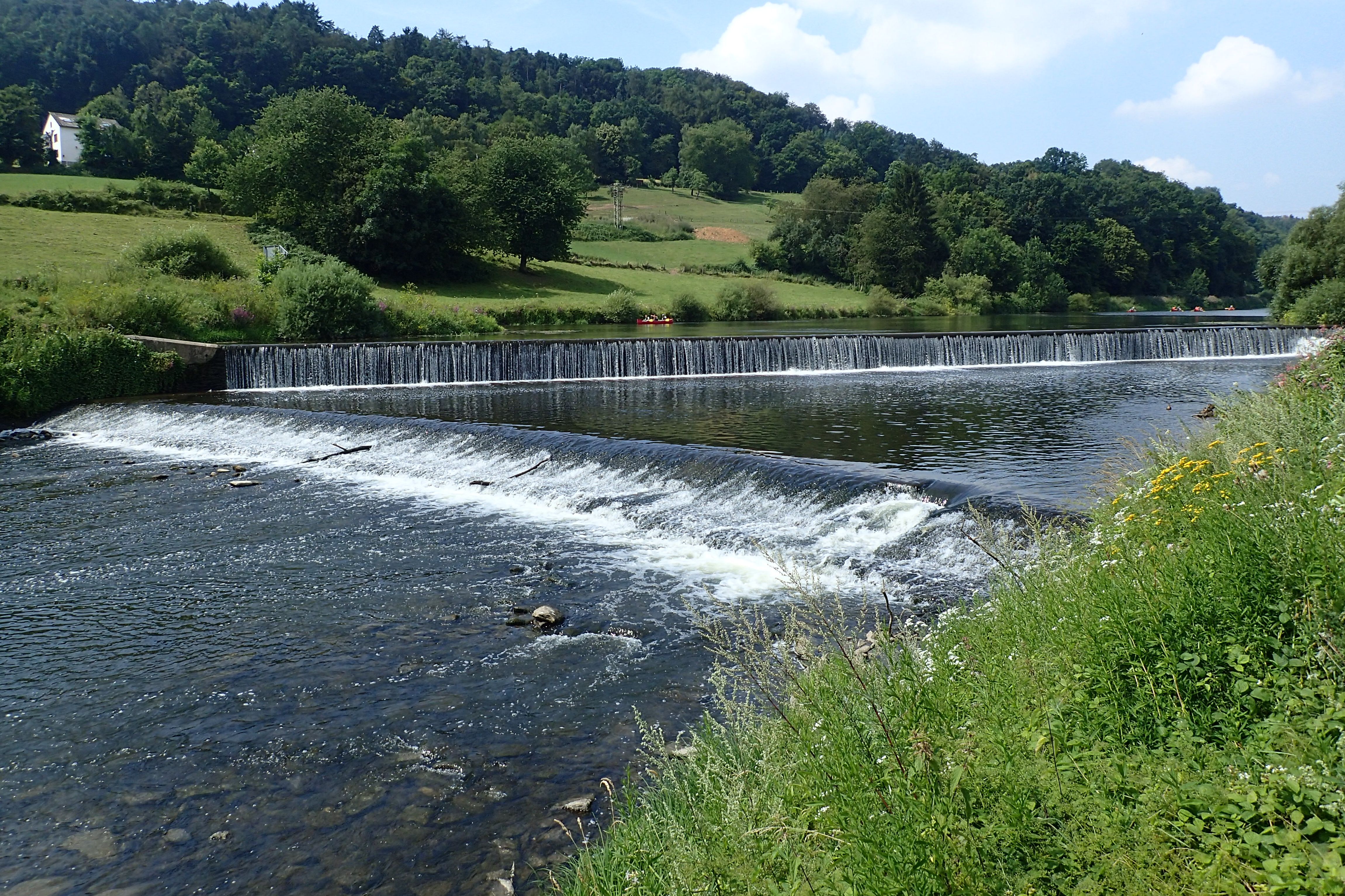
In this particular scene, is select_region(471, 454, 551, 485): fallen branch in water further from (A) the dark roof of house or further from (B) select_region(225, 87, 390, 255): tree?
(A) the dark roof of house

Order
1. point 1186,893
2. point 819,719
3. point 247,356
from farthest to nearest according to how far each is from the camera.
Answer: point 247,356
point 819,719
point 1186,893

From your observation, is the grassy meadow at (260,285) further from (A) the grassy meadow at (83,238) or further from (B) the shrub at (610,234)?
(B) the shrub at (610,234)

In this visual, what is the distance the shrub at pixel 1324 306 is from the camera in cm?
3512

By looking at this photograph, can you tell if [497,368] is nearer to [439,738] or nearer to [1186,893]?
[439,738]

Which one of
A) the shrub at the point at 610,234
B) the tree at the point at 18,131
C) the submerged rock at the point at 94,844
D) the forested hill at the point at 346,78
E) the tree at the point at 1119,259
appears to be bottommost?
the submerged rock at the point at 94,844

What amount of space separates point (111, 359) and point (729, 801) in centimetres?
2641

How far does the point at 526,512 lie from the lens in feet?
44.3

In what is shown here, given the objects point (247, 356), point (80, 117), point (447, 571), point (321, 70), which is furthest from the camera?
point (321, 70)

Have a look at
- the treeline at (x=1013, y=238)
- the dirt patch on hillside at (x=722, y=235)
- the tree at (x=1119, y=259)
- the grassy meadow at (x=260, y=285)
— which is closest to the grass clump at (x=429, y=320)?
the grassy meadow at (x=260, y=285)

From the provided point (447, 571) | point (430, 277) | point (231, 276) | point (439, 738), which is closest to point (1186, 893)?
point (439, 738)

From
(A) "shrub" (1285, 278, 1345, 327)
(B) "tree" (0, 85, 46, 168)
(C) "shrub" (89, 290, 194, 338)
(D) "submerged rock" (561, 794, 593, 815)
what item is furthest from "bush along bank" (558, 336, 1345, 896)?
(B) "tree" (0, 85, 46, 168)

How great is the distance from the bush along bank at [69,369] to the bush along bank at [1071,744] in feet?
79.4

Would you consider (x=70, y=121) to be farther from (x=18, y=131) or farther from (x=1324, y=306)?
(x=1324, y=306)

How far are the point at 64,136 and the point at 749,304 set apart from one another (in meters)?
84.6
